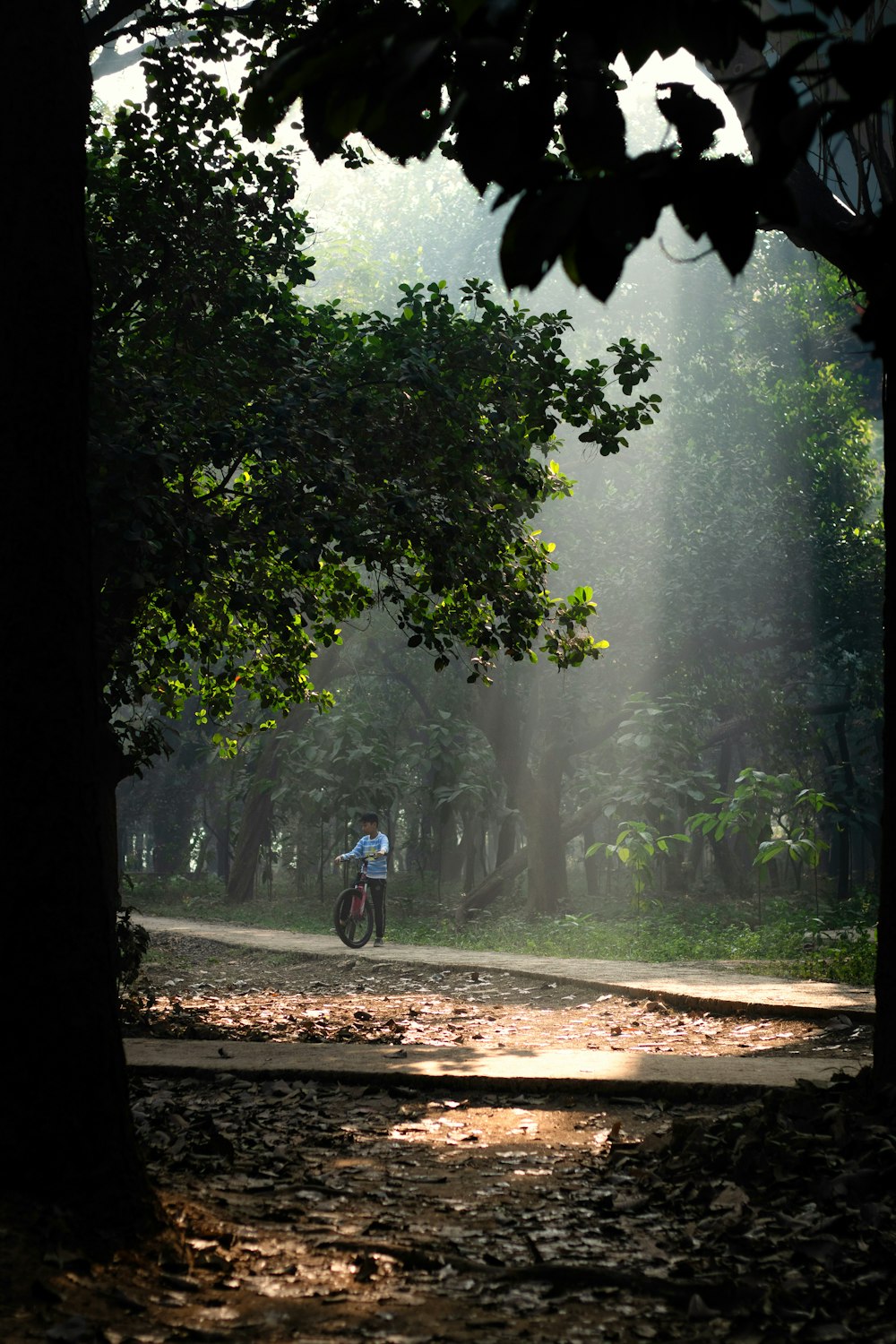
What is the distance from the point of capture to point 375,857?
58.8 feet

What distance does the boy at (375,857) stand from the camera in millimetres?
17859

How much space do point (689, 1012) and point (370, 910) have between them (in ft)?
26.8

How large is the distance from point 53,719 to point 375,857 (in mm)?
14237

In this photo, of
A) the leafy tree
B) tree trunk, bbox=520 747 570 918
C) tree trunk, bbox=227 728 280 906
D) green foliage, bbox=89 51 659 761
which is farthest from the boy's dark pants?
the leafy tree

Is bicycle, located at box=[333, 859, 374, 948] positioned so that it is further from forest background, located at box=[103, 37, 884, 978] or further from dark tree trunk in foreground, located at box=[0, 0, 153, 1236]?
dark tree trunk in foreground, located at box=[0, 0, 153, 1236]

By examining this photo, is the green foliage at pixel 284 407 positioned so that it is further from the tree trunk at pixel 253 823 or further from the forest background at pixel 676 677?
the tree trunk at pixel 253 823

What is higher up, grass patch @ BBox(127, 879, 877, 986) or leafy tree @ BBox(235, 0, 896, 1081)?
leafy tree @ BBox(235, 0, 896, 1081)

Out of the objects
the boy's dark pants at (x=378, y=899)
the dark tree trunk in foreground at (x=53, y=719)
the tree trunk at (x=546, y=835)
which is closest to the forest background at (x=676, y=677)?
the tree trunk at (x=546, y=835)

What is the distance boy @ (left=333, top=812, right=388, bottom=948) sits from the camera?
703 inches

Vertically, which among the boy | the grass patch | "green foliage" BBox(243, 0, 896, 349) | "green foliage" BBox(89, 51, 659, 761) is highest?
"green foliage" BBox(89, 51, 659, 761)

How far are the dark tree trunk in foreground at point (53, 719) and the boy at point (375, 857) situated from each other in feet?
45.5

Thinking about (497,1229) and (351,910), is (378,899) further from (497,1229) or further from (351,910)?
(497,1229)

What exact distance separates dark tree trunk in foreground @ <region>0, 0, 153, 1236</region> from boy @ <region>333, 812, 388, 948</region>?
13.9 meters

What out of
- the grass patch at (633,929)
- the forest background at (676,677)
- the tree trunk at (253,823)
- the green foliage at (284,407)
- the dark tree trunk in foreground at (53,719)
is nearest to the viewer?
the dark tree trunk in foreground at (53,719)
